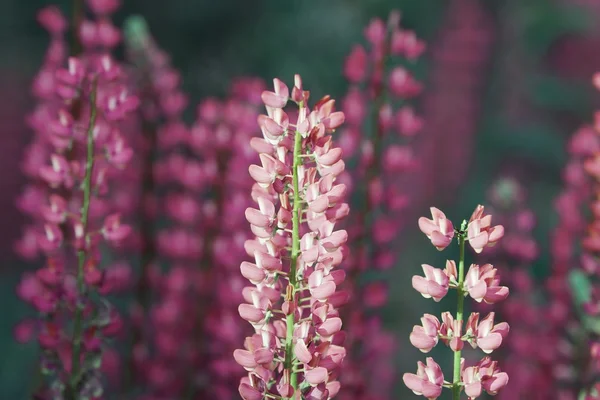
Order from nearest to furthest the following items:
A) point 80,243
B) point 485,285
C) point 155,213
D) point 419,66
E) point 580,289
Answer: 1. point 485,285
2. point 80,243
3. point 580,289
4. point 155,213
5. point 419,66

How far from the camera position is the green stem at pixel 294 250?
0.42 metres

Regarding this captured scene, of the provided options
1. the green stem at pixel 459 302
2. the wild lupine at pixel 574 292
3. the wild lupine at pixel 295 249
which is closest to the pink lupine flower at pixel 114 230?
the wild lupine at pixel 295 249

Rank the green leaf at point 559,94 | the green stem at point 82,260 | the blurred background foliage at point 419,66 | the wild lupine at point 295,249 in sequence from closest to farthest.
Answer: the wild lupine at point 295,249
the green stem at point 82,260
the blurred background foliage at point 419,66
the green leaf at point 559,94

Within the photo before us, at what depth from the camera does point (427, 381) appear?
0.44 metres

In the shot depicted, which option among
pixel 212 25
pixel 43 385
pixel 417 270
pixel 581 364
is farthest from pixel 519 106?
pixel 43 385

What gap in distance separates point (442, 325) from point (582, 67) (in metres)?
1.43

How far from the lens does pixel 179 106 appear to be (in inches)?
31.9

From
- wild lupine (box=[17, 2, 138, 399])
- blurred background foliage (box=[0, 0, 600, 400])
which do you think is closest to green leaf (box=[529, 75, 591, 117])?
blurred background foliage (box=[0, 0, 600, 400])

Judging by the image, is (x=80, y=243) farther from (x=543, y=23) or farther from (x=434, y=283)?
(x=543, y=23)

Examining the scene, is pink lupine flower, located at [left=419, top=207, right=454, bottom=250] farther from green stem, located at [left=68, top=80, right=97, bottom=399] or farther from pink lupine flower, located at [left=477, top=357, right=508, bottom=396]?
green stem, located at [left=68, top=80, right=97, bottom=399]

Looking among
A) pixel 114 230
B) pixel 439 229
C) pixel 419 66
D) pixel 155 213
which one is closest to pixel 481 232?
pixel 439 229

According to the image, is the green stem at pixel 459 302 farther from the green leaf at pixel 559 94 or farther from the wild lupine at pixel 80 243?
the green leaf at pixel 559 94

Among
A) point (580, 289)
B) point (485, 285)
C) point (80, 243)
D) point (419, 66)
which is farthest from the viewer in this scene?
point (419, 66)

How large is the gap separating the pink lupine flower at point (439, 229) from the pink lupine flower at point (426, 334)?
0.04m
